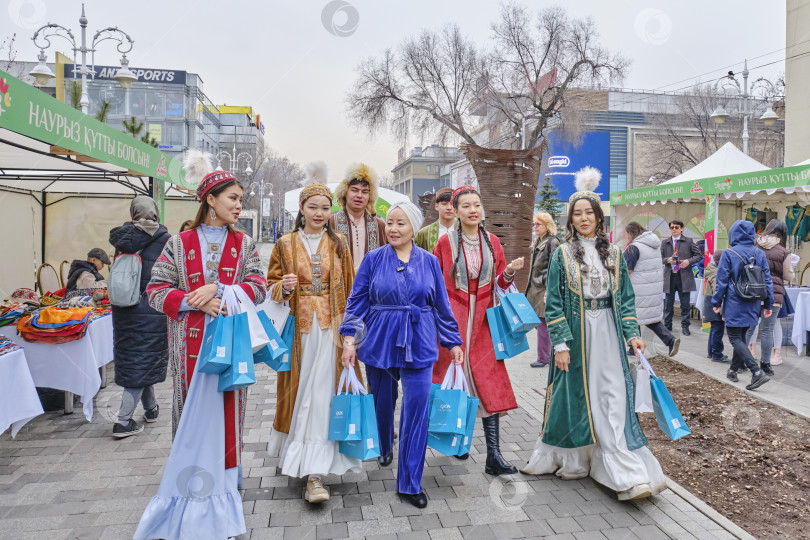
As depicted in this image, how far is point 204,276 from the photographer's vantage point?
322 centimetres

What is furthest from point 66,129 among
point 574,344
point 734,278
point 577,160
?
point 577,160

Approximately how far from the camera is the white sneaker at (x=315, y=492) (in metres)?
3.41

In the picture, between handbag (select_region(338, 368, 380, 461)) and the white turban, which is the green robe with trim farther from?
handbag (select_region(338, 368, 380, 461))

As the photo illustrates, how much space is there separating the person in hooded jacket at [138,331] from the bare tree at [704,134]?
3172cm

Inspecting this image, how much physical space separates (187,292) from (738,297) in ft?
20.4

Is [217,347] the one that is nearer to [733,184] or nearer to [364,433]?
[364,433]

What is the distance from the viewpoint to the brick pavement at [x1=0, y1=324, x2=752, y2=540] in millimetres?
3184

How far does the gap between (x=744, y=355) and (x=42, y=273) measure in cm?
1040

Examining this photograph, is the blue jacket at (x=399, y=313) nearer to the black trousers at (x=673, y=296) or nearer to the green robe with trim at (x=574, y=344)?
the green robe with trim at (x=574, y=344)

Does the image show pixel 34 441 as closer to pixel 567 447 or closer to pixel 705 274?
pixel 567 447

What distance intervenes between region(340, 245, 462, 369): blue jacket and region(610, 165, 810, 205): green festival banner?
8.29 m

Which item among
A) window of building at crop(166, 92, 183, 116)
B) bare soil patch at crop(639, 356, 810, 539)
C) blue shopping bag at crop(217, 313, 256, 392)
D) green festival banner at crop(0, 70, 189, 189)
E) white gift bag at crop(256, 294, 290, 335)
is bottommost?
bare soil patch at crop(639, 356, 810, 539)

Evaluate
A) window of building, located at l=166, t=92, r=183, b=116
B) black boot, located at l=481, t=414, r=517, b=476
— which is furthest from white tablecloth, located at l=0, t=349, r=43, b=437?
window of building, located at l=166, t=92, r=183, b=116

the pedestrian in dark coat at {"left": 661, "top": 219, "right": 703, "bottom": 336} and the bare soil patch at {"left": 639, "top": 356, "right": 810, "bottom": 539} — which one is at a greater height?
the pedestrian in dark coat at {"left": 661, "top": 219, "right": 703, "bottom": 336}
